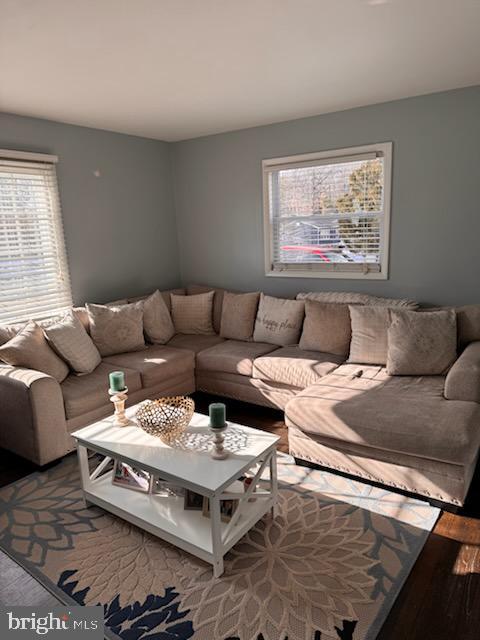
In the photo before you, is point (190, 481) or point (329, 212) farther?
point (329, 212)

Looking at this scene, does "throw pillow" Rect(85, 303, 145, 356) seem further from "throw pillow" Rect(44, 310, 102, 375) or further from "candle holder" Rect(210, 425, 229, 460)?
"candle holder" Rect(210, 425, 229, 460)

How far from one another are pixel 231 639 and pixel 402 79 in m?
3.32

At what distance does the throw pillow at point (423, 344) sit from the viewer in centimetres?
294

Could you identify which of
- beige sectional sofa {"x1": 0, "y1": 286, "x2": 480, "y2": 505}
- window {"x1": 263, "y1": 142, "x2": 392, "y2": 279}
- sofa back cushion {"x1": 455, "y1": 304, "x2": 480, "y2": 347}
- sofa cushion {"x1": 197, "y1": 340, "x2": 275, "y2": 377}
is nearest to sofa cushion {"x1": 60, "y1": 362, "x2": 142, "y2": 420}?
beige sectional sofa {"x1": 0, "y1": 286, "x2": 480, "y2": 505}

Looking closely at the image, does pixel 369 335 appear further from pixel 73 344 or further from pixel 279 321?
pixel 73 344

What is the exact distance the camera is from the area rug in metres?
1.72

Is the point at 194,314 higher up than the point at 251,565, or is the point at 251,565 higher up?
the point at 194,314

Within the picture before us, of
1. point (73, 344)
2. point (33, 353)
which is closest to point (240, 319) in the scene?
point (73, 344)

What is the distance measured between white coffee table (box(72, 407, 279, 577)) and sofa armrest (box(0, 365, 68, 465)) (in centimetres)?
50

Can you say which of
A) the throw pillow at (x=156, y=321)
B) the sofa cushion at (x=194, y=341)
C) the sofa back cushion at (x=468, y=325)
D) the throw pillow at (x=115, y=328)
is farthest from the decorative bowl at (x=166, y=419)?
the sofa back cushion at (x=468, y=325)

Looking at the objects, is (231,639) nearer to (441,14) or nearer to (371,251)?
(441,14)

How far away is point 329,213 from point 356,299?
33.6 inches

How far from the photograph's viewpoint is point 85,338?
3.47 metres

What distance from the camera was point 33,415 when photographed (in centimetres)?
276
